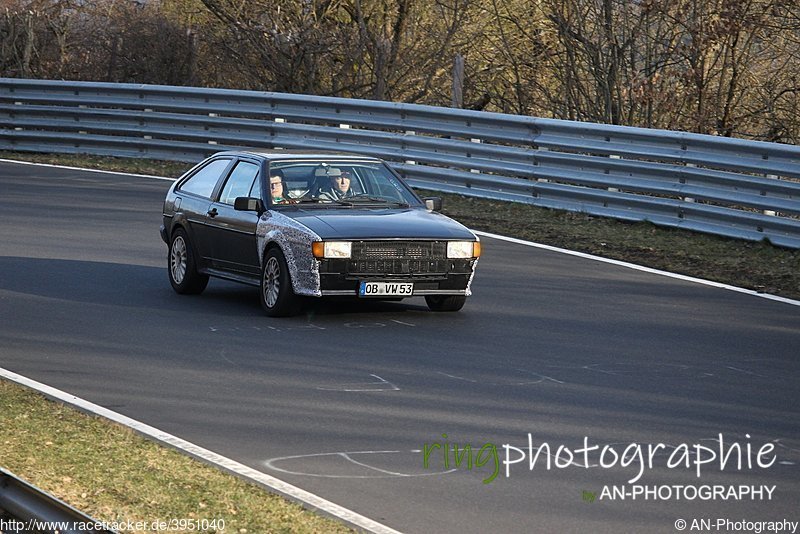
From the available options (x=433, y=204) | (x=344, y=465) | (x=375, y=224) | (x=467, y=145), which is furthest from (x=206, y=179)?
(x=467, y=145)

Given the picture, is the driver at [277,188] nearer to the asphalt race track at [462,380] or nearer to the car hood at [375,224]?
the car hood at [375,224]

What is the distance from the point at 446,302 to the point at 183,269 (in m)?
2.57

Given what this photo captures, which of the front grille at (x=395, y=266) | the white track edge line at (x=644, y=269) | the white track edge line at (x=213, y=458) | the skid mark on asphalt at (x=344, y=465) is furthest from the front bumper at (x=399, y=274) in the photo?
the skid mark on asphalt at (x=344, y=465)

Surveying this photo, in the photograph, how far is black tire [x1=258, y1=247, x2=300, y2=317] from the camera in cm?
1205

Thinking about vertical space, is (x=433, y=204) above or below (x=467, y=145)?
below

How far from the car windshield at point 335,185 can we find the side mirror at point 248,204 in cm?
15

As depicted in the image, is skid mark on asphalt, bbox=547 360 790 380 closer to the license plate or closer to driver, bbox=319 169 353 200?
the license plate

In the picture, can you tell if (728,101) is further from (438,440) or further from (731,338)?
(438,440)

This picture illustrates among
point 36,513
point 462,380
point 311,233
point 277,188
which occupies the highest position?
point 277,188

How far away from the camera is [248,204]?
12.7 m

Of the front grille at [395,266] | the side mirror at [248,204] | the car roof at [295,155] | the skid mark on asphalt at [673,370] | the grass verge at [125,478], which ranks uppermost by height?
the car roof at [295,155]

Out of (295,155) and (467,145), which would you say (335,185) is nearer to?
(295,155)

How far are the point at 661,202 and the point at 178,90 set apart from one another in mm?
10278

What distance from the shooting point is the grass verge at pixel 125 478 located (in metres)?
6.38
